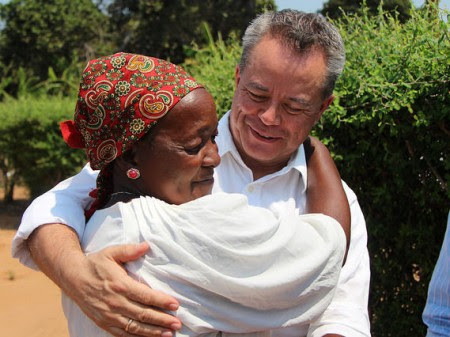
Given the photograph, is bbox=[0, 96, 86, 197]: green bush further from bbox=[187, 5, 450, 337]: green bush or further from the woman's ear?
the woman's ear

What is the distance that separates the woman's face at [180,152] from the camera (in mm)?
1675

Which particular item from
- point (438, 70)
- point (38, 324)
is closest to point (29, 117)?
point (38, 324)

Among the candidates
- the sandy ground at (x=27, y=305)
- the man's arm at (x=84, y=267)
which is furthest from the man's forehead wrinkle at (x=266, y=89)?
the sandy ground at (x=27, y=305)

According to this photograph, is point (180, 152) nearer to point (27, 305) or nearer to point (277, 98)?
point (277, 98)

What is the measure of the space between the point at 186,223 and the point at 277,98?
930mm

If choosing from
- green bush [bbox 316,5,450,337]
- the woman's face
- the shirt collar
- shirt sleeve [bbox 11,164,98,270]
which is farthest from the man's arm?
green bush [bbox 316,5,450,337]

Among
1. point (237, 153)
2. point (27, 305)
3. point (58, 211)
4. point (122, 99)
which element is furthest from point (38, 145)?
point (122, 99)

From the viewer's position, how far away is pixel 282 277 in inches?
60.6

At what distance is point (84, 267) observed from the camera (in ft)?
5.61

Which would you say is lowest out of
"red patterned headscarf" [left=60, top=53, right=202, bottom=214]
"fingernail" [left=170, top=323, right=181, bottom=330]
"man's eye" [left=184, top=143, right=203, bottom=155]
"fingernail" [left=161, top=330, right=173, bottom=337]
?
"fingernail" [left=161, top=330, right=173, bottom=337]

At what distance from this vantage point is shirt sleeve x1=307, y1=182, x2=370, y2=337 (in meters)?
1.91

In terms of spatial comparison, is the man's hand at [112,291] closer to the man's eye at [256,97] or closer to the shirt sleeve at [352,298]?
the shirt sleeve at [352,298]

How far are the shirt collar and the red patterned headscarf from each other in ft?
2.46

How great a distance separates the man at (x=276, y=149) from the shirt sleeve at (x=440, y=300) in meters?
0.21
